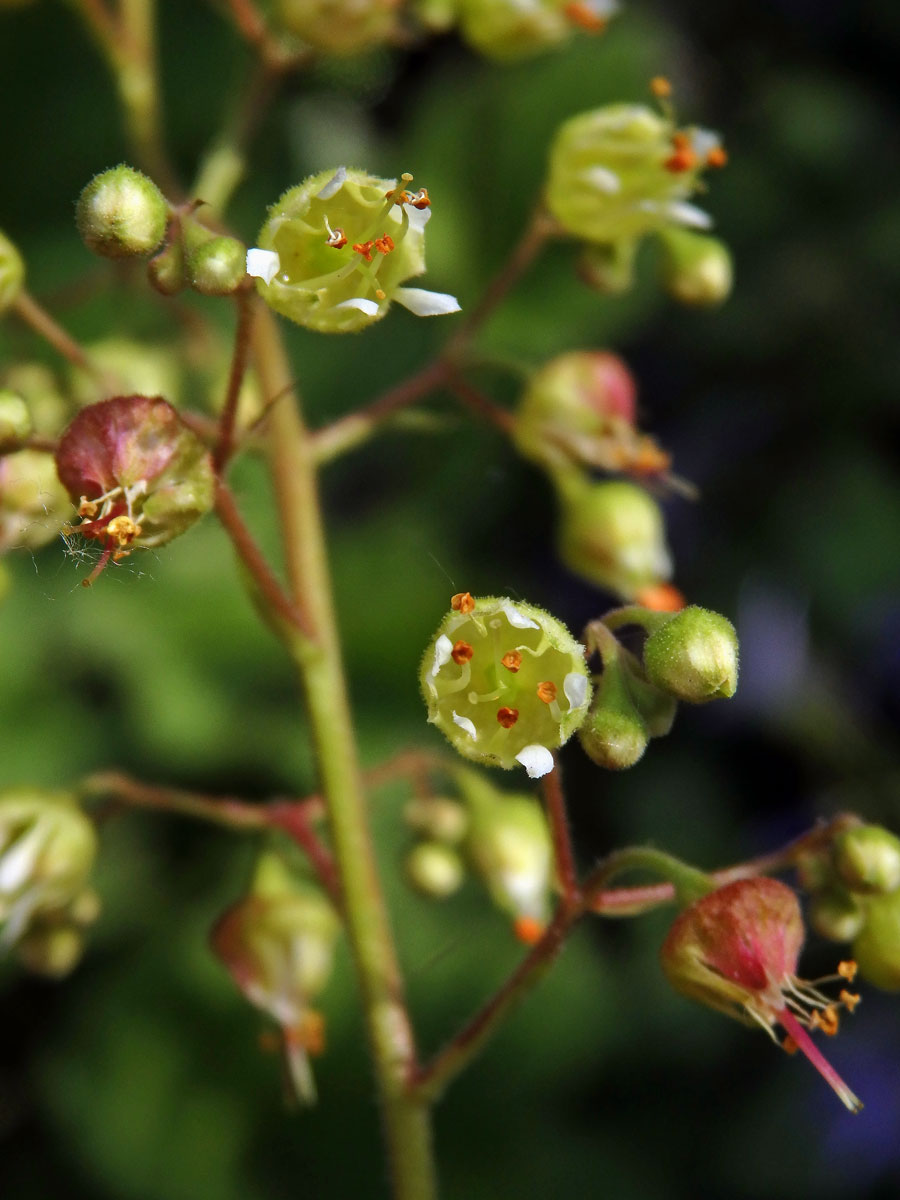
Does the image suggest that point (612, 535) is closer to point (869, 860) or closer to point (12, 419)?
point (869, 860)

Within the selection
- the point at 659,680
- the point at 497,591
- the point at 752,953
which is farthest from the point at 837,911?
the point at 497,591

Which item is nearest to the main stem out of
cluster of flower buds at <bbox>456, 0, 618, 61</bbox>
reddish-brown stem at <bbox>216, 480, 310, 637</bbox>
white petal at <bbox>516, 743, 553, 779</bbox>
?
reddish-brown stem at <bbox>216, 480, 310, 637</bbox>

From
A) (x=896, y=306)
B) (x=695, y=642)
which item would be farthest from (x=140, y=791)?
(x=896, y=306)

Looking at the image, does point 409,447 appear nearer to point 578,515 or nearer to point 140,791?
point 578,515

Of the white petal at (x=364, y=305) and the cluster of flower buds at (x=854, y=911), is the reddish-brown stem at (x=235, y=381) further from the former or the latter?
the cluster of flower buds at (x=854, y=911)

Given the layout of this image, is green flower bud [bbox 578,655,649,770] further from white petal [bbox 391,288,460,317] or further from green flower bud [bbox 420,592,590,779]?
white petal [bbox 391,288,460,317]

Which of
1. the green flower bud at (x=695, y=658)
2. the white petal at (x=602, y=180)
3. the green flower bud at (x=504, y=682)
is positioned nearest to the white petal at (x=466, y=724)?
the green flower bud at (x=504, y=682)
